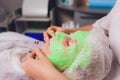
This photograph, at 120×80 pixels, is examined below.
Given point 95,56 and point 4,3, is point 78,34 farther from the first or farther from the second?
Answer: point 4,3

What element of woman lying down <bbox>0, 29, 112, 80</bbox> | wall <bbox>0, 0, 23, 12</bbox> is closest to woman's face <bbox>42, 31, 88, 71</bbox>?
woman lying down <bbox>0, 29, 112, 80</bbox>

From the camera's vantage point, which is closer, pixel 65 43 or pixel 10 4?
pixel 65 43

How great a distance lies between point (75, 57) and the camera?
2.77 ft

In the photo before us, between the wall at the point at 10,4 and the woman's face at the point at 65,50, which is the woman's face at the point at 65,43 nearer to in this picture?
the woman's face at the point at 65,50

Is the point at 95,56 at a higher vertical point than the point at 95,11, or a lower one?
higher

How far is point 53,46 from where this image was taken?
91cm

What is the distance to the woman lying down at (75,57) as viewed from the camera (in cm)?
77

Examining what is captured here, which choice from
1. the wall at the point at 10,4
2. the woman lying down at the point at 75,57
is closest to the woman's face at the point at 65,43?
the woman lying down at the point at 75,57

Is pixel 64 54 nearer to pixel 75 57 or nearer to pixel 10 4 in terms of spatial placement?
pixel 75 57

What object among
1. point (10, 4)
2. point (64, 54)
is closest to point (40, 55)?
point (64, 54)

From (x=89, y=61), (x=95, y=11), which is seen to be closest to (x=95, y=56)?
(x=89, y=61)

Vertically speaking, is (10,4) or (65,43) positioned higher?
(65,43)

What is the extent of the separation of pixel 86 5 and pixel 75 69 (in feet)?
4.82

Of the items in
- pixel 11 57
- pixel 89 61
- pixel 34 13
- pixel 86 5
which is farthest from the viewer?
pixel 86 5
